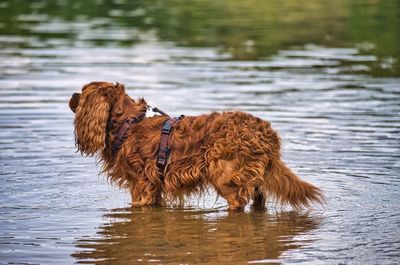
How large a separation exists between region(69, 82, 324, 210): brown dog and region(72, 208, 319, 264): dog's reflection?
22 cm

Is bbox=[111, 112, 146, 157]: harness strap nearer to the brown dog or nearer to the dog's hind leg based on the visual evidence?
the brown dog

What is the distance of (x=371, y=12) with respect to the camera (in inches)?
1209

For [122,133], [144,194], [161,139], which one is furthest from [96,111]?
[144,194]

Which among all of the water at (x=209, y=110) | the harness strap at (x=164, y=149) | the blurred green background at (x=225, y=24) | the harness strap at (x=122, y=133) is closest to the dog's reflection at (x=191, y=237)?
the water at (x=209, y=110)

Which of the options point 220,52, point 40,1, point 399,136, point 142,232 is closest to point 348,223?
A: point 142,232

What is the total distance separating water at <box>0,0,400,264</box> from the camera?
8891 mm

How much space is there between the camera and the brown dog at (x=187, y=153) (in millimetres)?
9734

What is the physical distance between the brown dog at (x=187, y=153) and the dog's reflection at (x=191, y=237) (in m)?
0.22

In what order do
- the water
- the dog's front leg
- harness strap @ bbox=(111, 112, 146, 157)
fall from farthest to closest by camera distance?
harness strap @ bbox=(111, 112, 146, 157) < the dog's front leg < the water

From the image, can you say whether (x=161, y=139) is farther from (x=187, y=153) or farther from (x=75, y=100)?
(x=75, y=100)

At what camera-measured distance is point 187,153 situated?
9.90 meters

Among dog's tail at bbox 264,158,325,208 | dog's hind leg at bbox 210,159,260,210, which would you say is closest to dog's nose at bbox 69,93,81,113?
dog's hind leg at bbox 210,159,260,210

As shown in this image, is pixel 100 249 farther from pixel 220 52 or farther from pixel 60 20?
pixel 60 20

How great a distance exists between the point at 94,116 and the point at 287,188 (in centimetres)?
195
